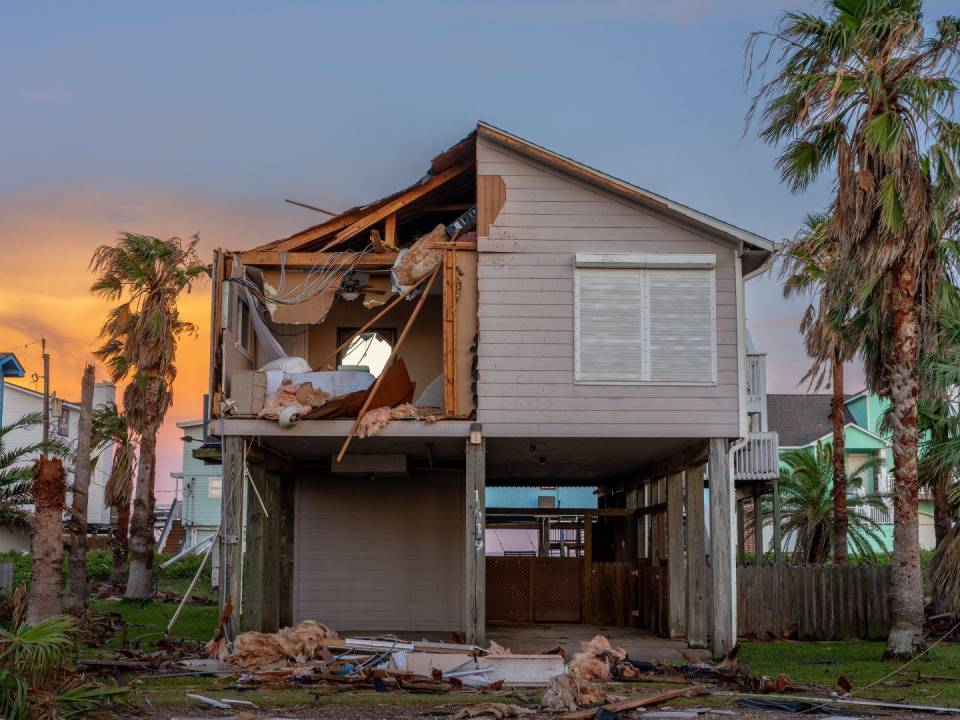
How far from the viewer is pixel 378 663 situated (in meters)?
15.1

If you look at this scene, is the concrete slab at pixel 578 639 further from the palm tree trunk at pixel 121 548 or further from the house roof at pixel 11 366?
the house roof at pixel 11 366

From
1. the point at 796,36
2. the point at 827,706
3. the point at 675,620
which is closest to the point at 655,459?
the point at 675,620

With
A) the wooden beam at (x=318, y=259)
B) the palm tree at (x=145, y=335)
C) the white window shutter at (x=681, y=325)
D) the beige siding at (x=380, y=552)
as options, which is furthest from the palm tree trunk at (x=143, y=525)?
the white window shutter at (x=681, y=325)

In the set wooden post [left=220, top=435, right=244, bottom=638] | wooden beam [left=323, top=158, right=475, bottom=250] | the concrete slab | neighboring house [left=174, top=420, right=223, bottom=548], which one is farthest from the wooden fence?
neighboring house [left=174, top=420, right=223, bottom=548]

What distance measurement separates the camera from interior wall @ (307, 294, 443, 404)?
2177 cm

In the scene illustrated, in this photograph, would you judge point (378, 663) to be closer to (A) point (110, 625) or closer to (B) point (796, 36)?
(A) point (110, 625)

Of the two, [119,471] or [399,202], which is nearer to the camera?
[399,202]

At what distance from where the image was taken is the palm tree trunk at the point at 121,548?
33656mm

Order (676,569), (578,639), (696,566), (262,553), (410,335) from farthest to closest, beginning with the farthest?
(410,335)
(676,569)
(578,639)
(262,553)
(696,566)

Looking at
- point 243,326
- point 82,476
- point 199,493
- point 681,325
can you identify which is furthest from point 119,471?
point 199,493

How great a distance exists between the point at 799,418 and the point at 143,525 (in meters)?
28.4

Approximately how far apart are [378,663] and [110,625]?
24.9 feet

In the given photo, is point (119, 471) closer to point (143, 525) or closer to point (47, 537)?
point (143, 525)

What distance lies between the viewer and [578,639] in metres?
20.8
